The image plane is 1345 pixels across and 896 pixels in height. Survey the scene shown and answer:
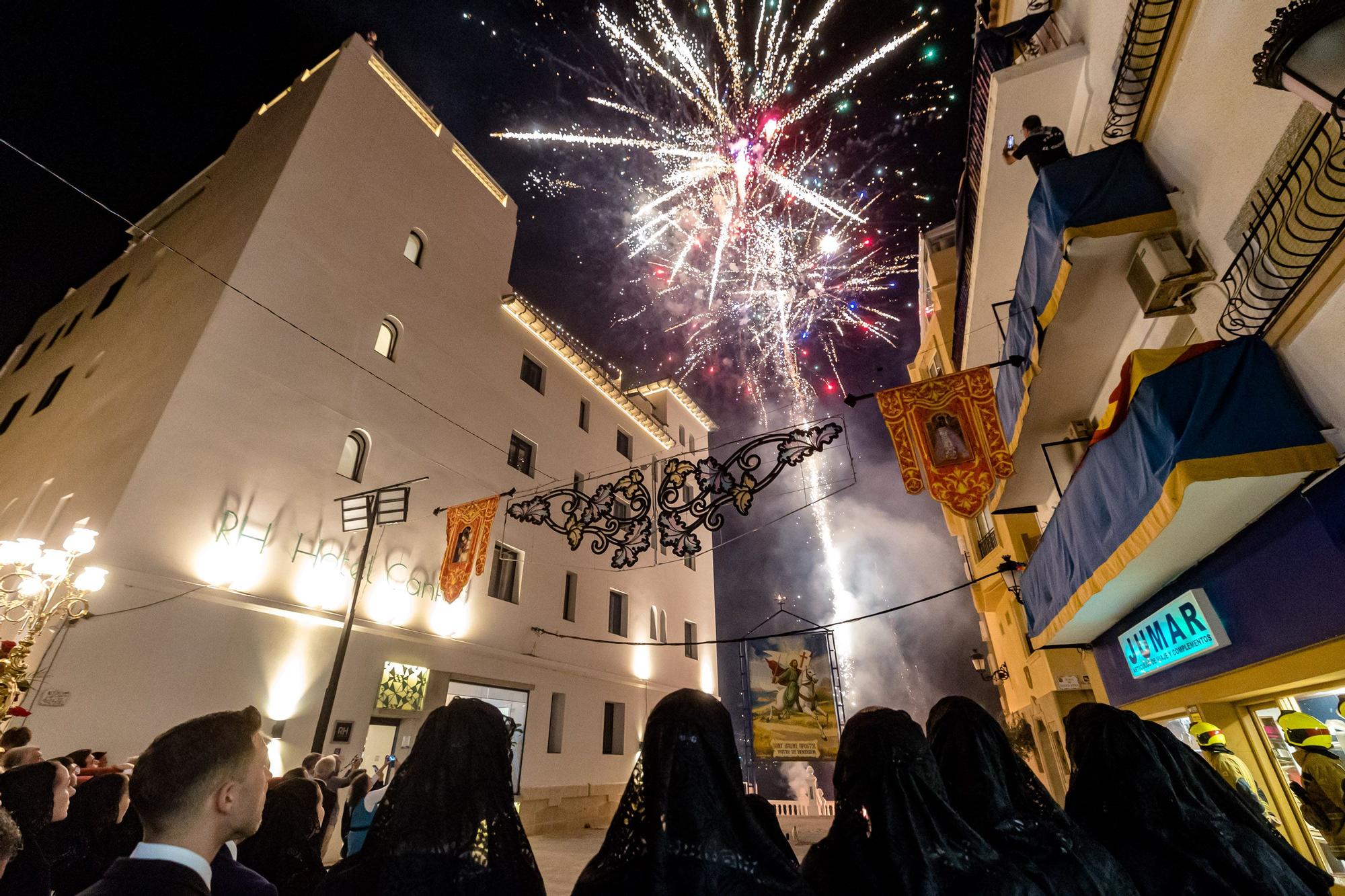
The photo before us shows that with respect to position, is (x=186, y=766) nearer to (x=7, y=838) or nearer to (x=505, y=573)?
(x=7, y=838)

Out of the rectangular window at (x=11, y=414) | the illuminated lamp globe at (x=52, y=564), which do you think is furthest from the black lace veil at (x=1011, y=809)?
the rectangular window at (x=11, y=414)

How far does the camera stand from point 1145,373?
16.1 ft

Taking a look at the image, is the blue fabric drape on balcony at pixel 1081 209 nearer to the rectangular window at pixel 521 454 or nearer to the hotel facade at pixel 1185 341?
the hotel facade at pixel 1185 341

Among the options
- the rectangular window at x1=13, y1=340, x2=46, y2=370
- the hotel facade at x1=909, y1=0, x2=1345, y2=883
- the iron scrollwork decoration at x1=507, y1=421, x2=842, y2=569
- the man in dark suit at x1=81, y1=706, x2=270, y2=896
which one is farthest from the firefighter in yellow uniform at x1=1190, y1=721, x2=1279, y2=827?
the rectangular window at x1=13, y1=340, x2=46, y2=370

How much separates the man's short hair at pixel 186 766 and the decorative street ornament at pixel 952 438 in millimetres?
6721

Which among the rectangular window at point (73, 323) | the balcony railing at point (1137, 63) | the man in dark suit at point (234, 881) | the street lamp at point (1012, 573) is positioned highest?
the rectangular window at point (73, 323)

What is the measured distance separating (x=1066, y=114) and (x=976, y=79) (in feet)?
4.45

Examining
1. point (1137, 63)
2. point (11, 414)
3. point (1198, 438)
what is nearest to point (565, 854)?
point (1198, 438)

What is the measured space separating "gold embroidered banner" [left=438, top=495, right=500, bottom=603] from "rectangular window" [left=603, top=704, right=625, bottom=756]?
8328 millimetres

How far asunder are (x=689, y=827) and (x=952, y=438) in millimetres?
6378

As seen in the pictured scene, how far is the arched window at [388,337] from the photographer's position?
13.9 metres

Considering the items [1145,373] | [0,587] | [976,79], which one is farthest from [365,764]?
[976,79]

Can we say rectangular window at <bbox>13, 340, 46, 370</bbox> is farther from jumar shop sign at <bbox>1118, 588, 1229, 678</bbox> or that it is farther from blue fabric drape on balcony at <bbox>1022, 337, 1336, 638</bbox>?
jumar shop sign at <bbox>1118, 588, 1229, 678</bbox>

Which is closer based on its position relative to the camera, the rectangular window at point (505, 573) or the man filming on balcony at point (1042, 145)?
the man filming on balcony at point (1042, 145)
